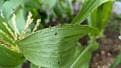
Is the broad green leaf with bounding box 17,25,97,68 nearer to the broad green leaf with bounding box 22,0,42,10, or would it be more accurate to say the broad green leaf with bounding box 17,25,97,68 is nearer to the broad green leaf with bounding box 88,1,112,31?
the broad green leaf with bounding box 22,0,42,10

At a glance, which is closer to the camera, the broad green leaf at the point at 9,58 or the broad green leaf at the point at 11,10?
the broad green leaf at the point at 9,58

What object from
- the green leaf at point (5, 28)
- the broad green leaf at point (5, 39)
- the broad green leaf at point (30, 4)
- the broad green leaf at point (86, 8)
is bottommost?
the broad green leaf at point (5, 39)

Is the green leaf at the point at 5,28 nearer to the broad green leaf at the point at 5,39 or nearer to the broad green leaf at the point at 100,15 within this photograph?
the broad green leaf at the point at 5,39

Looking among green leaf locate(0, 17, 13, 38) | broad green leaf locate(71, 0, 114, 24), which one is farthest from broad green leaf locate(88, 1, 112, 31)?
green leaf locate(0, 17, 13, 38)

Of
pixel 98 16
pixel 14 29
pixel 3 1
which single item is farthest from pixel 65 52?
pixel 98 16

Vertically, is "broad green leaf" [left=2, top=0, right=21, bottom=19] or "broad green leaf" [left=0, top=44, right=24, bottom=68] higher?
"broad green leaf" [left=2, top=0, right=21, bottom=19]

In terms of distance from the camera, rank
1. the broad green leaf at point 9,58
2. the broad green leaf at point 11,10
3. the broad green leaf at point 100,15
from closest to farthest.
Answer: the broad green leaf at point 9,58, the broad green leaf at point 11,10, the broad green leaf at point 100,15

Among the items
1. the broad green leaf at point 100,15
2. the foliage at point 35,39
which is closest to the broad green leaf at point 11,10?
the foliage at point 35,39

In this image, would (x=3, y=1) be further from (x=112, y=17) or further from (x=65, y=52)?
(x=112, y=17)
